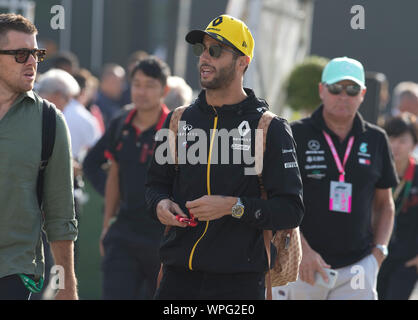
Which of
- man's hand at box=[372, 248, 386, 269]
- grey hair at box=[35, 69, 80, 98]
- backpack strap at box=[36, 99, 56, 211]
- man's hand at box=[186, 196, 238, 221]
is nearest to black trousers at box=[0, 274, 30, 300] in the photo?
backpack strap at box=[36, 99, 56, 211]

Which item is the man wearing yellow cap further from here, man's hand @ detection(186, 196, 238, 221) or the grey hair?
the grey hair

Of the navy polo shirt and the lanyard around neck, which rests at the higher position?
the lanyard around neck

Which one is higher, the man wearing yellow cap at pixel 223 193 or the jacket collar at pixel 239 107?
the jacket collar at pixel 239 107

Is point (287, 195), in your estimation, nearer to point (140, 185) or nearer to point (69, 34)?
point (140, 185)

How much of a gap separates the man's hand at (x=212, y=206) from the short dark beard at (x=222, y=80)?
62cm

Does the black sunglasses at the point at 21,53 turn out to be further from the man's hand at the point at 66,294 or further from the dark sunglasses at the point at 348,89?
the dark sunglasses at the point at 348,89

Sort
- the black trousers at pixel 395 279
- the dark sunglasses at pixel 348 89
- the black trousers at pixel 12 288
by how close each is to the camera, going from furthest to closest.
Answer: the black trousers at pixel 395 279 < the dark sunglasses at pixel 348 89 < the black trousers at pixel 12 288

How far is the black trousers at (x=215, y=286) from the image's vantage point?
4027mm

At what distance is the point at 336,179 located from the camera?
5535 millimetres

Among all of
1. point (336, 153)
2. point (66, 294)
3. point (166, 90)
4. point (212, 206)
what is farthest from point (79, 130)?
point (212, 206)

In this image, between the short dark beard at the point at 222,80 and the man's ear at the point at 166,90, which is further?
the man's ear at the point at 166,90

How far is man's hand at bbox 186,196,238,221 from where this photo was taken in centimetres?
391

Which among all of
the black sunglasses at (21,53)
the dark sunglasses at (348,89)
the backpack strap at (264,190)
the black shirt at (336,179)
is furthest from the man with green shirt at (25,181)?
the dark sunglasses at (348,89)

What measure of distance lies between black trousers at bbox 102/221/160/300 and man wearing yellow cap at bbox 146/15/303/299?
203 cm
